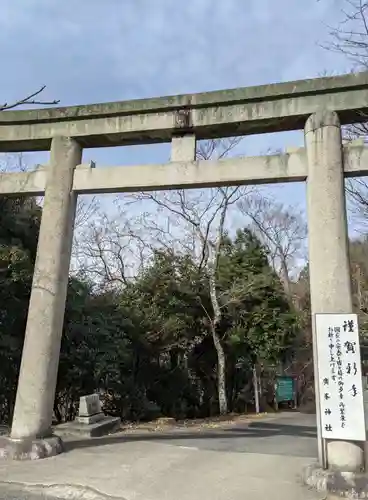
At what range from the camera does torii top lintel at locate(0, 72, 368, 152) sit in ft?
20.7

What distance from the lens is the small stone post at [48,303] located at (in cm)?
648

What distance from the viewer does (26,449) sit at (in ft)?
20.6

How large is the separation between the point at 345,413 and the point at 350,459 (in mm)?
543

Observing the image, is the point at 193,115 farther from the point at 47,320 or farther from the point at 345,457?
the point at 345,457

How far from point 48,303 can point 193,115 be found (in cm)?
391

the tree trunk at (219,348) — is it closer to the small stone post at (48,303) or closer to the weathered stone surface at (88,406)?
the weathered stone surface at (88,406)

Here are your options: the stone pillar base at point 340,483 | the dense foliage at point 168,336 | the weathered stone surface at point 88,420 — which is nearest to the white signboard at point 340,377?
the stone pillar base at point 340,483

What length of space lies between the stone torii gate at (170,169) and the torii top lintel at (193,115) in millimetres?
17

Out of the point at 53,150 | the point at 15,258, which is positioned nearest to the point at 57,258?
the point at 53,150

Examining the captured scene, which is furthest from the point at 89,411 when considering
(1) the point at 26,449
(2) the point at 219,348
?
(2) the point at 219,348

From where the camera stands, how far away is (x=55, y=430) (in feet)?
29.1

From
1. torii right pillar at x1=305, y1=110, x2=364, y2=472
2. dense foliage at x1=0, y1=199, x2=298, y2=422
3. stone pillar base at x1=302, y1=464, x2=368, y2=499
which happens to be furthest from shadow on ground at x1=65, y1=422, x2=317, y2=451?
torii right pillar at x1=305, y1=110, x2=364, y2=472

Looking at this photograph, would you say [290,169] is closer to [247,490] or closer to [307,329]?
[247,490]

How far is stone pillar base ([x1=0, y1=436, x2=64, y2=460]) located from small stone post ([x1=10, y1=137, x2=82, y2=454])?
75mm
